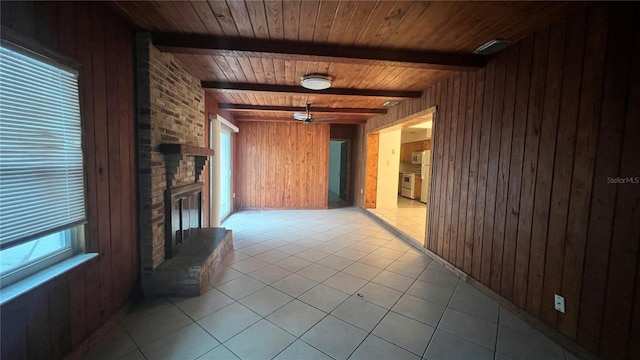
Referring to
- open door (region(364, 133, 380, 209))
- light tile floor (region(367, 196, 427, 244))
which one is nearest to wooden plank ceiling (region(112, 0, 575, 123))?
light tile floor (region(367, 196, 427, 244))

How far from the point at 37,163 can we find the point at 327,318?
2149 millimetres

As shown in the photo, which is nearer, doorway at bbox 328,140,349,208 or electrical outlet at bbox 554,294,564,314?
electrical outlet at bbox 554,294,564,314

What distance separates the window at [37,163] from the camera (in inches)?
47.9

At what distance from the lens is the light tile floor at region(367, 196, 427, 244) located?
4.46 m

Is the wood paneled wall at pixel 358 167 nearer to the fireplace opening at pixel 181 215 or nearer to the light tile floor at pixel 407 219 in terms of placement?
the light tile floor at pixel 407 219

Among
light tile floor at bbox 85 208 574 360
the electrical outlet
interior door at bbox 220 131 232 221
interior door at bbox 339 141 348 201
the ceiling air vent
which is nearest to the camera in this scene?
light tile floor at bbox 85 208 574 360

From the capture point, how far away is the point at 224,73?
123 inches

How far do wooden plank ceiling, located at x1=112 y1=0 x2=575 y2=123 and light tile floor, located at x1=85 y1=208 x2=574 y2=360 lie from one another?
229 centimetres

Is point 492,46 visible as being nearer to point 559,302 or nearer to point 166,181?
point 559,302

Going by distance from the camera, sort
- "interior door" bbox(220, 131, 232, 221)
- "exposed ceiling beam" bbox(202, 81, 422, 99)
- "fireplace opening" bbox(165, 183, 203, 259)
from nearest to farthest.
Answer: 1. "fireplace opening" bbox(165, 183, 203, 259)
2. "exposed ceiling beam" bbox(202, 81, 422, 99)
3. "interior door" bbox(220, 131, 232, 221)

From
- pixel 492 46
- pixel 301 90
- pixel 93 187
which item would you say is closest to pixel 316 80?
pixel 301 90

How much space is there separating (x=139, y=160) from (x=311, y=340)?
2.08m

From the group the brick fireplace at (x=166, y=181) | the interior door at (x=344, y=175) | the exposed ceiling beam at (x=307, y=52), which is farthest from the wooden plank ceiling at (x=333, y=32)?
the interior door at (x=344, y=175)

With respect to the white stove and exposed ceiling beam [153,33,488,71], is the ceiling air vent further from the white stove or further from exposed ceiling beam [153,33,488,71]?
the white stove
